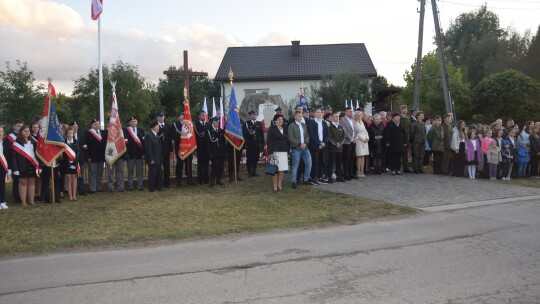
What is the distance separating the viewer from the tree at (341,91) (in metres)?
27.8

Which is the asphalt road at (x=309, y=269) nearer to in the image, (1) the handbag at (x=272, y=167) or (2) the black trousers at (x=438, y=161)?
(1) the handbag at (x=272, y=167)

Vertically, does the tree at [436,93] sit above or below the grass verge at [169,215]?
above

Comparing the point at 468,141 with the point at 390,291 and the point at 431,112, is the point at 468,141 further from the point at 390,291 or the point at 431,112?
the point at 431,112

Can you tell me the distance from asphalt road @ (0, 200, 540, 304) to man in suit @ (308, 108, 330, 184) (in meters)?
4.76

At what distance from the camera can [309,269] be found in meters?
5.87

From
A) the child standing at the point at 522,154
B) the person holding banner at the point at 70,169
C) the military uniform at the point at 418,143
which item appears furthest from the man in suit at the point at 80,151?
the child standing at the point at 522,154

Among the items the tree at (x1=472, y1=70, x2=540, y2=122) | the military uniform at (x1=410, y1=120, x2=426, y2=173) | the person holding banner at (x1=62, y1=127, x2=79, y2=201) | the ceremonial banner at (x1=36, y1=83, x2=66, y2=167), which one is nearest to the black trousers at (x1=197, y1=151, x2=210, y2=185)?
the person holding banner at (x1=62, y1=127, x2=79, y2=201)

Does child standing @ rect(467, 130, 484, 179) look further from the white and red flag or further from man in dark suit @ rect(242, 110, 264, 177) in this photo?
the white and red flag

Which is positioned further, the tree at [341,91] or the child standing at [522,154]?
the tree at [341,91]

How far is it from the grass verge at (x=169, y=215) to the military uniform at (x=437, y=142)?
17.7 feet

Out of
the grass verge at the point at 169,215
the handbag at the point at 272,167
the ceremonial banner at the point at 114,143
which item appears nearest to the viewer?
the grass verge at the point at 169,215

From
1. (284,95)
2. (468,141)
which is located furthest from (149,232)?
(284,95)

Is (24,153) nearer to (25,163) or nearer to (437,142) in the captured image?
(25,163)

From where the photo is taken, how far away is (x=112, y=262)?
253 inches
